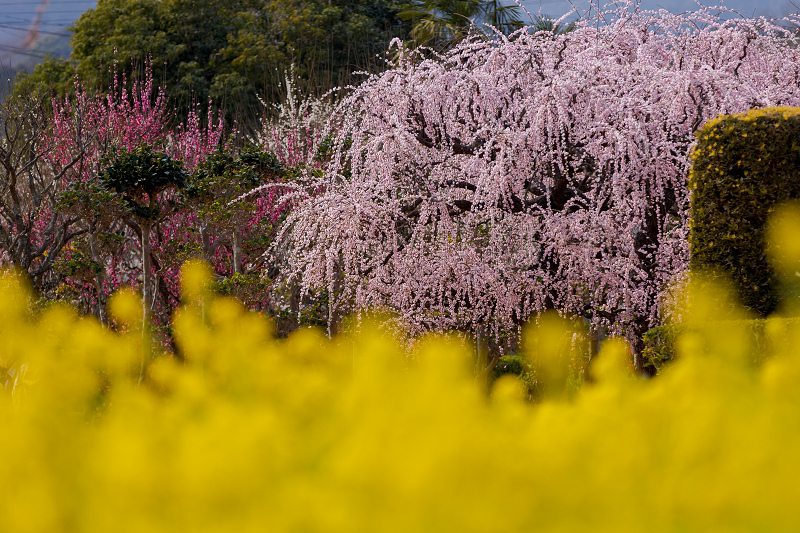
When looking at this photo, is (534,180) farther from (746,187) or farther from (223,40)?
(223,40)

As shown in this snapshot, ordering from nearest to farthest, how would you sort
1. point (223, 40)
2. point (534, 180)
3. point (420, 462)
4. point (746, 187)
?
point (420, 462), point (746, 187), point (534, 180), point (223, 40)

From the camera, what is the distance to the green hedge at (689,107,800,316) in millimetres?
6055

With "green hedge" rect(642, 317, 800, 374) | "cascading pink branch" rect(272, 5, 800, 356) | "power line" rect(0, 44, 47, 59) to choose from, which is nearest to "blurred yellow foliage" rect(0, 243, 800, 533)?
"green hedge" rect(642, 317, 800, 374)

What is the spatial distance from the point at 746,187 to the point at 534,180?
80.3 inches

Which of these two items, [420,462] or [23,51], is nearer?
[420,462]

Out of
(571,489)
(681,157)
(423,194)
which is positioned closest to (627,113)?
(681,157)

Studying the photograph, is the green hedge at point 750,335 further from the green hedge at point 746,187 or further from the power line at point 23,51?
the power line at point 23,51

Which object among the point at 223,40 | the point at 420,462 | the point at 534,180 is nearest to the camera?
the point at 420,462

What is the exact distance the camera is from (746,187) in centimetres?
613

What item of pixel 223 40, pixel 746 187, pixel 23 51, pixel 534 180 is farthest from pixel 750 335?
pixel 23 51

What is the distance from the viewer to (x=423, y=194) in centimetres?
702

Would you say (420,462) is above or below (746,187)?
below

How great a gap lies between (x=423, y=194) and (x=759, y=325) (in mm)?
3168

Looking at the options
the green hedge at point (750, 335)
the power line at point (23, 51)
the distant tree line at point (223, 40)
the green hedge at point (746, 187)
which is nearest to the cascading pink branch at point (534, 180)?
the green hedge at point (746, 187)
